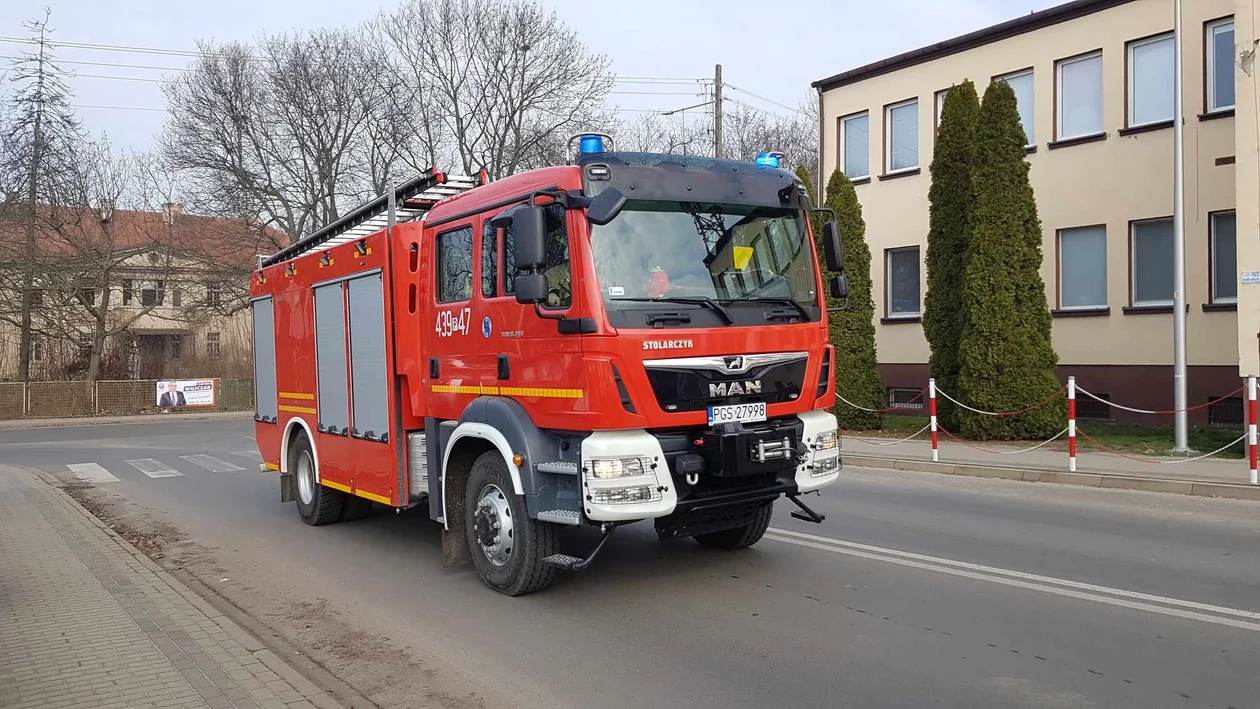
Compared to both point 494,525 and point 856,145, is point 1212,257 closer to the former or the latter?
point 856,145

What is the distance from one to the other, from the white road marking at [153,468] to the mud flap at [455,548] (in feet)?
33.6

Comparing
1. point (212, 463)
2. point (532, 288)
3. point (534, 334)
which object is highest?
point (532, 288)

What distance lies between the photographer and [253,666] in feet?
16.9

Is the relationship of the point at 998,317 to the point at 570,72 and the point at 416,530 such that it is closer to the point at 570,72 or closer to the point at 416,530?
the point at 416,530

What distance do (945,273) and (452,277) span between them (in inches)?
489

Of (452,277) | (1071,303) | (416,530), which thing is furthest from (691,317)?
(1071,303)

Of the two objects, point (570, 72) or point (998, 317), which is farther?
point (570, 72)

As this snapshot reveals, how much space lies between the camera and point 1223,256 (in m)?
16.5

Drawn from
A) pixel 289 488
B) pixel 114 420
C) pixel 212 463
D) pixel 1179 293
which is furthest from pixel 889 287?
pixel 114 420

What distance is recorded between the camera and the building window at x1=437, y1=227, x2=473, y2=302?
23.1 ft

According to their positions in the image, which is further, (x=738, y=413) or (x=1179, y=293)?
(x=1179, y=293)

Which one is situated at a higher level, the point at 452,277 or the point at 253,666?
the point at 452,277

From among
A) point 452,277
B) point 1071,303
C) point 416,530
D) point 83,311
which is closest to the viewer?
point 452,277

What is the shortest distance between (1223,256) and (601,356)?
15010 mm
